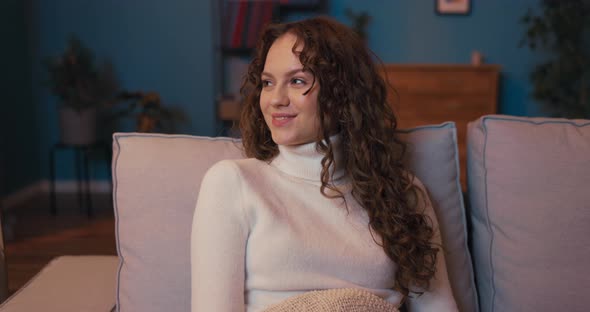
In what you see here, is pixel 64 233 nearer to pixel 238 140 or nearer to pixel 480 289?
pixel 238 140

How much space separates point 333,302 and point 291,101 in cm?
40

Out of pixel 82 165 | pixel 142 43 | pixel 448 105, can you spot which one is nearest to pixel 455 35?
pixel 448 105

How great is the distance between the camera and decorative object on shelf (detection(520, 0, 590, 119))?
413 centimetres

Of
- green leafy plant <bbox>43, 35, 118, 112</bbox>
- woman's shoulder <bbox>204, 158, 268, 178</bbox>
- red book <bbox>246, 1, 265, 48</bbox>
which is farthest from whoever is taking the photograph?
red book <bbox>246, 1, 265, 48</bbox>

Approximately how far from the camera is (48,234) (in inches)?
138

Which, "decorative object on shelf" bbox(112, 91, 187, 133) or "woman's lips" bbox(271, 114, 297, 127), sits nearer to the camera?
"woman's lips" bbox(271, 114, 297, 127)

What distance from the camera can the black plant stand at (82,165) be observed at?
3975mm

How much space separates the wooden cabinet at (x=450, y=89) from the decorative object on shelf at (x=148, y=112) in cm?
164

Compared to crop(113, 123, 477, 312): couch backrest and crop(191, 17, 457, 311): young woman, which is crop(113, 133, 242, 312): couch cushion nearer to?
crop(113, 123, 477, 312): couch backrest

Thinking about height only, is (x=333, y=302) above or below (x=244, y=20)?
below

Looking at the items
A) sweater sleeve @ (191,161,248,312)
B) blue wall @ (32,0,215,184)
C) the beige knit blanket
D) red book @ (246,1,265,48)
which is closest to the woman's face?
sweater sleeve @ (191,161,248,312)

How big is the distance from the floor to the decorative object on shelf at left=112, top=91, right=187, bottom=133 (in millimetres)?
653

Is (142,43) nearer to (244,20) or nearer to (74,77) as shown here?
(74,77)

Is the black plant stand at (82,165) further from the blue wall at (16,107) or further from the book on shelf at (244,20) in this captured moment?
the book on shelf at (244,20)
